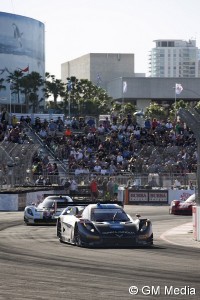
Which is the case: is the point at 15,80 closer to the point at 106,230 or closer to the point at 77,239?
the point at 77,239

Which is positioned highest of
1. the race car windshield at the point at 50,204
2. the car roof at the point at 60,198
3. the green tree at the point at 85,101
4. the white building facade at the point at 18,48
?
the white building facade at the point at 18,48

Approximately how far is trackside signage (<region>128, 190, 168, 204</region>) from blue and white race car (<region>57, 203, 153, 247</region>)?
25151 millimetres

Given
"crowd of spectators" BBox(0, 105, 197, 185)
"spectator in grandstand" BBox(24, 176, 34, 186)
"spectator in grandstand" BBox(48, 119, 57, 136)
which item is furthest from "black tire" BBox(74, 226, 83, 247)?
"spectator in grandstand" BBox(48, 119, 57, 136)

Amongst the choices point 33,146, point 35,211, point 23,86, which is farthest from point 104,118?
point 23,86

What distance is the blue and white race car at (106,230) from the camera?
22.6 meters

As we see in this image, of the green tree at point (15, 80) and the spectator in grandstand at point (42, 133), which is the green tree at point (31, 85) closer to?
the green tree at point (15, 80)

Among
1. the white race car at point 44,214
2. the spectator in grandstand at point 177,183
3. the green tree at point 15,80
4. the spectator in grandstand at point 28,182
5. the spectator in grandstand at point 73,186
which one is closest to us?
the white race car at point 44,214

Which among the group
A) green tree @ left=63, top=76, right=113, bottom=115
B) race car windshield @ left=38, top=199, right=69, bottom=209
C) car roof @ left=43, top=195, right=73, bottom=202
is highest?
green tree @ left=63, top=76, right=113, bottom=115

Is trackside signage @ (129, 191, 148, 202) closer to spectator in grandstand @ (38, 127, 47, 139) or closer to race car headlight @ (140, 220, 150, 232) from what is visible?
spectator in grandstand @ (38, 127, 47, 139)

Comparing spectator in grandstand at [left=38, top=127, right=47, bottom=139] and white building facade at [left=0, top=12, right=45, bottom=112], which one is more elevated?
white building facade at [left=0, top=12, right=45, bottom=112]

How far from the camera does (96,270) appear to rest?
16766 millimetres

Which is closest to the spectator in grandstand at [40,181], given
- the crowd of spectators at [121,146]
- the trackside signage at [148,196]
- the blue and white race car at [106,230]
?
the crowd of spectators at [121,146]

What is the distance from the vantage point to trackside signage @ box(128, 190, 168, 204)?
4925cm

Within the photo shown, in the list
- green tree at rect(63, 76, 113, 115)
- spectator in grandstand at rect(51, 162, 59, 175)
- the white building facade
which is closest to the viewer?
spectator in grandstand at rect(51, 162, 59, 175)
